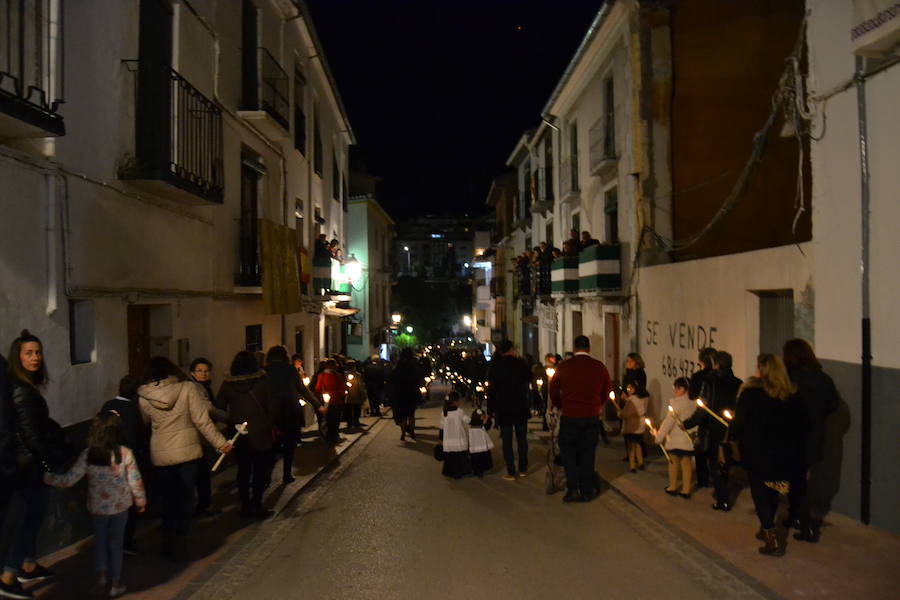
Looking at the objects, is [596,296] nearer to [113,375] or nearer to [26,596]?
[113,375]

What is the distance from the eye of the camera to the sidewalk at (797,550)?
545 centimetres

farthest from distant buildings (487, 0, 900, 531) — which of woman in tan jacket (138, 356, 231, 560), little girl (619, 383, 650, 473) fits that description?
woman in tan jacket (138, 356, 231, 560)

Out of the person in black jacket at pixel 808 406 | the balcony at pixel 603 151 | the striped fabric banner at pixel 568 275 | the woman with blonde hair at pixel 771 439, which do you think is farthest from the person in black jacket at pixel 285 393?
the striped fabric banner at pixel 568 275

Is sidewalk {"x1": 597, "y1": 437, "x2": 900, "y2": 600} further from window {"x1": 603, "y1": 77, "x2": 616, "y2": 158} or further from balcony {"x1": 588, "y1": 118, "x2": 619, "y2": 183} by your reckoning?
window {"x1": 603, "y1": 77, "x2": 616, "y2": 158}

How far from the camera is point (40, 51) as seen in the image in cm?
640

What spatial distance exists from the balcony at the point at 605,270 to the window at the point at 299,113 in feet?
25.1

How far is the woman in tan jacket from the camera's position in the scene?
246 inches

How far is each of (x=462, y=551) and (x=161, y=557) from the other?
8.58 feet

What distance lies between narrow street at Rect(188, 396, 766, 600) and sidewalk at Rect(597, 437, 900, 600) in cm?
21

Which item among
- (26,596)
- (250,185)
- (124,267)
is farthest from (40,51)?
(250,185)

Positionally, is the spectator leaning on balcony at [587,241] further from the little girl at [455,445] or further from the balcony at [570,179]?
the little girl at [455,445]

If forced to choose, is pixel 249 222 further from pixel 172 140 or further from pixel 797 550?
pixel 797 550

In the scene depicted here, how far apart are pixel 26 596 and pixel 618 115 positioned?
45.2 ft

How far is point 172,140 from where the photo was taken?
9.27 m
